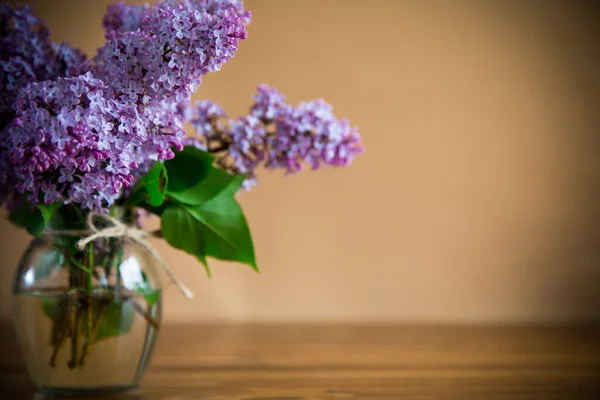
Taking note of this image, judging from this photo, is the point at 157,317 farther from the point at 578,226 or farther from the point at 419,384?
the point at 578,226

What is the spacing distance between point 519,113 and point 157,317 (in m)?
1.21

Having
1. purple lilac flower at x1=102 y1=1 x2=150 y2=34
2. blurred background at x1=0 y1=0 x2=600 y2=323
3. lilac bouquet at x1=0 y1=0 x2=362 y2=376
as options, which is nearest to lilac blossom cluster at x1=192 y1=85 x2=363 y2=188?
lilac bouquet at x1=0 y1=0 x2=362 y2=376

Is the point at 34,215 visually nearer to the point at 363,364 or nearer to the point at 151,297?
the point at 151,297

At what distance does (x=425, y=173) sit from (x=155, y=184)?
1.08 metres

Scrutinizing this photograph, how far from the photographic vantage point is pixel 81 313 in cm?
65

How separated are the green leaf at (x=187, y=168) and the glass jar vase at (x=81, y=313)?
0.26ft

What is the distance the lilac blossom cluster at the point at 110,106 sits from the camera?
523mm

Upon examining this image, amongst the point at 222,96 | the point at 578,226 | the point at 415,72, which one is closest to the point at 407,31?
the point at 415,72

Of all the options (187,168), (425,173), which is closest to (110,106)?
(187,168)

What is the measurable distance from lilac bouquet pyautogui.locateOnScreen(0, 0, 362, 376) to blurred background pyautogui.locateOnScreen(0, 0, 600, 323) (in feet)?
2.83

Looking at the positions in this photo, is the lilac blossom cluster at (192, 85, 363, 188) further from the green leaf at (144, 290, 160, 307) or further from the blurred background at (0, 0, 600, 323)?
the blurred background at (0, 0, 600, 323)

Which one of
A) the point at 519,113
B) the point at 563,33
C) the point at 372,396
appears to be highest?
the point at 563,33

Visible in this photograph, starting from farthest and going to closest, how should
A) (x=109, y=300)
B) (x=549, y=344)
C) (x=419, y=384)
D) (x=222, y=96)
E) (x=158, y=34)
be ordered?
(x=222, y=96) < (x=549, y=344) < (x=419, y=384) < (x=109, y=300) < (x=158, y=34)

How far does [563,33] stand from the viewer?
166 centimetres
